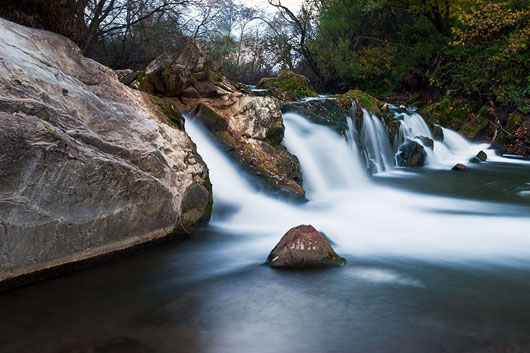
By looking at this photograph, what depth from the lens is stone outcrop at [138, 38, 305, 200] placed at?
6883 millimetres

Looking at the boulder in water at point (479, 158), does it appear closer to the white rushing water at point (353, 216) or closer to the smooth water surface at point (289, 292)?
the white rushing water at point (353, 216)

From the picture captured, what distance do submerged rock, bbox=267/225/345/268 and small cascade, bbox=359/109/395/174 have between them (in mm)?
6957

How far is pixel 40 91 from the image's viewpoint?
3.89m

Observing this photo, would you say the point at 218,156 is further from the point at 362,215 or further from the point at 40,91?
the point at 40,91

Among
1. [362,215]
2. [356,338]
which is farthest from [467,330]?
[362,215]

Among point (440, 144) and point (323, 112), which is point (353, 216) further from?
point (440, 144)

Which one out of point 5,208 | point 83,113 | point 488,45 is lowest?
point 5,208

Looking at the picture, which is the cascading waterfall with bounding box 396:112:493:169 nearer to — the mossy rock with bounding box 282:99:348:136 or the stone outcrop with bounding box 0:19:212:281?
the mossy rock with bounding box 282:99:348:136

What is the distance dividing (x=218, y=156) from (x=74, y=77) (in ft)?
7.86

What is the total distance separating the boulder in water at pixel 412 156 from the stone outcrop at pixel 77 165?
28.2 ft

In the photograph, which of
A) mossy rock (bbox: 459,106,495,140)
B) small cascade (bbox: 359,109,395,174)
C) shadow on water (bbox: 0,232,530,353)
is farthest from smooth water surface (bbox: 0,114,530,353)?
mossy rock (bbox: 459,106,495,140)

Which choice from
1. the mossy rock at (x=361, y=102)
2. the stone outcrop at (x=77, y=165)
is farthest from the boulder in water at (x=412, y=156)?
the stone outcrop at (x=77, y=165)

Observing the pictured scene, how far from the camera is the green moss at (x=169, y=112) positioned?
18.5 ft

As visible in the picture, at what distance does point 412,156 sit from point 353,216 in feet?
22.4
